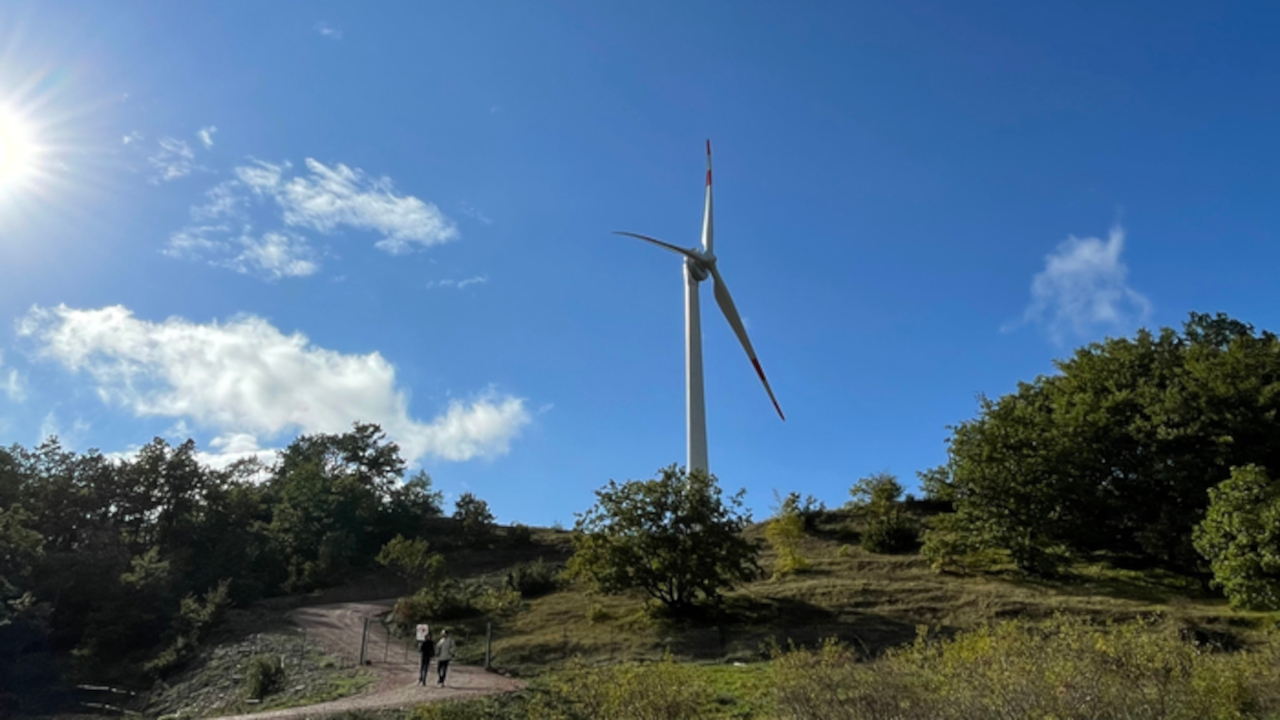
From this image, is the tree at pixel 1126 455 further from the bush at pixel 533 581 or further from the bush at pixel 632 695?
the bush at pixel 632 695

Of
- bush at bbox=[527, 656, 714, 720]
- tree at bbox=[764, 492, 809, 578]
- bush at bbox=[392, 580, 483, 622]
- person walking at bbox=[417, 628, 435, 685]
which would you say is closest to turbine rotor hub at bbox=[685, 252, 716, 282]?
tree at bbox=[764, 492, 809, 578]

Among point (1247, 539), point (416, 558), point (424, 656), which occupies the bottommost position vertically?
point (424, 656)

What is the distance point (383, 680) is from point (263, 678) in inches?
190

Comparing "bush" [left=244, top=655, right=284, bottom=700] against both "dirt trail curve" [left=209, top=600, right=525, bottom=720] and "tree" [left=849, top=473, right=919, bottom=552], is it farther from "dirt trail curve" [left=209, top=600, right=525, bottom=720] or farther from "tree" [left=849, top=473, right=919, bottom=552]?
"tree" [left=849, top=473, right=919, bottom=552]

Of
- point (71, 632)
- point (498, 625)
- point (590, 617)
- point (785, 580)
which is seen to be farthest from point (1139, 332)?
point (71, 632)

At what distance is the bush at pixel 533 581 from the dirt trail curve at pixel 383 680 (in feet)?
23.6

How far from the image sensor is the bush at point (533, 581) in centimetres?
3891

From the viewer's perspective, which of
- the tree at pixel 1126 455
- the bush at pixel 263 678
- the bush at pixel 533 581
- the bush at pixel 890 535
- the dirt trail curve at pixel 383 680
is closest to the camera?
the dirt trail curve at pixel 383 680

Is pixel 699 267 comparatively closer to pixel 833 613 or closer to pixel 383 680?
pixel 833 613

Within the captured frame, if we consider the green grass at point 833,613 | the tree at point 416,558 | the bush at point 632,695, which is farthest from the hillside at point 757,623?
the tree at point 416,558

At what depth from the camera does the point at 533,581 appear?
39.2 meters

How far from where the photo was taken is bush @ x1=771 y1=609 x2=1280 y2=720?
9781 mm

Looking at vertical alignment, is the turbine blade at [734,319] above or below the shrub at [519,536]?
above

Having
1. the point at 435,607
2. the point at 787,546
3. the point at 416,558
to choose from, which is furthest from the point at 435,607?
the point at 787,546
